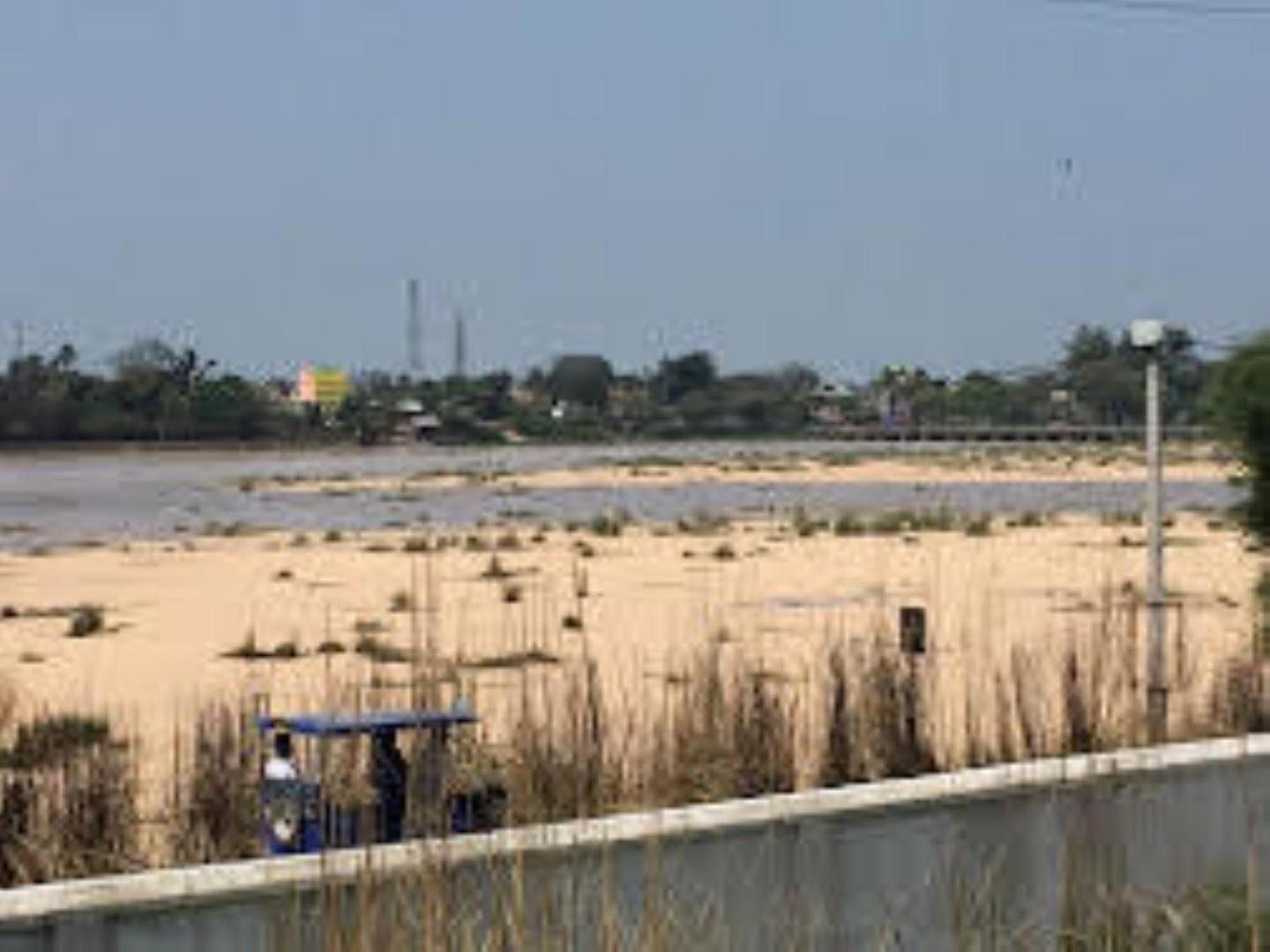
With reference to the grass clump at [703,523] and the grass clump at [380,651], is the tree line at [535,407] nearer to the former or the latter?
the grass clump at [703,523]

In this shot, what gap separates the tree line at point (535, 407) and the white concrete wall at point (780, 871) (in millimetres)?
104016

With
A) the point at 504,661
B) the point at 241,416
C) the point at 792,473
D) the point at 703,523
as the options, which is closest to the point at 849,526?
the point at 703,523

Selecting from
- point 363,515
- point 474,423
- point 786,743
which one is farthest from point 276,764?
point 474,423

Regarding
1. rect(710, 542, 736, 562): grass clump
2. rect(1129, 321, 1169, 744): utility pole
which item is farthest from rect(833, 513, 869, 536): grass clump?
rect(1129, 321, 1169, 744): utility pole

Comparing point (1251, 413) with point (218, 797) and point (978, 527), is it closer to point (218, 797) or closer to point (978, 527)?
point (218, 797)

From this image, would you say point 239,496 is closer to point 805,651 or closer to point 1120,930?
point 805,651

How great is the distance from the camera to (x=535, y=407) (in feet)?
602

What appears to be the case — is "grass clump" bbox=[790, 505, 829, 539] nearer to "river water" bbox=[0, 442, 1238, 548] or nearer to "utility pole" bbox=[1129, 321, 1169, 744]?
"river water" bbox=[0, 442, 1238, 548]

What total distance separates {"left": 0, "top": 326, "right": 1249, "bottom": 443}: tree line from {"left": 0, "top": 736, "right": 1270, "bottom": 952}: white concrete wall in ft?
341

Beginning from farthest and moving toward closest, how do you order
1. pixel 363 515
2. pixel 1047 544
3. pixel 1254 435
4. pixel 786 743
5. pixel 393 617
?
pixel 363 515 < pixel 1047 544 < pixel 393 617 < pixel 1254 435 < pixel 786 743

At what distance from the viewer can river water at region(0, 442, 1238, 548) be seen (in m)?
59.8

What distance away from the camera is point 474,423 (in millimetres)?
168625

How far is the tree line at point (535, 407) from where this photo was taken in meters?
136

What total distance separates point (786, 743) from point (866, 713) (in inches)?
27.2
